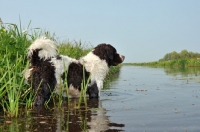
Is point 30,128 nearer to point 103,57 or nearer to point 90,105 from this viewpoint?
point 90,105

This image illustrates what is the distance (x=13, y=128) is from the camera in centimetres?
504

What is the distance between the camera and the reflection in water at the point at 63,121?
196 inches

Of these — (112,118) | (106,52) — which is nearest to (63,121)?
(112,118)

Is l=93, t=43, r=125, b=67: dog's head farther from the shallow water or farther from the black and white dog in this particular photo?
the shallow water

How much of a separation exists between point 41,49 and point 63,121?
2194 mm

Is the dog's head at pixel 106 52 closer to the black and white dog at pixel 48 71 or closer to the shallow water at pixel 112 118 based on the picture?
the black and white dog at pixel 48 71

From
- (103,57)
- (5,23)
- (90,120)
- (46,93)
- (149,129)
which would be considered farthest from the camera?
(103,57)

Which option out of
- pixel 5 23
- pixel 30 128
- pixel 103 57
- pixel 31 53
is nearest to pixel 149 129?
pixel 30 128

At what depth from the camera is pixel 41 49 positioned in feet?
23.4

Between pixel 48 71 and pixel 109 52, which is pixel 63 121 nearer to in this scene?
pixel 48 71

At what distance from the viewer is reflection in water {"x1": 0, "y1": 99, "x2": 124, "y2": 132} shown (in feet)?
16.4

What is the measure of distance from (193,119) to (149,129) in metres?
1.25

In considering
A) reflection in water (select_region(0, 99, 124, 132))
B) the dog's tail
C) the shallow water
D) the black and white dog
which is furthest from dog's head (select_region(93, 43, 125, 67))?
reflection in water (select_region(0, 99, 124, 132))

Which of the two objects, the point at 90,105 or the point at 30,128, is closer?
the point at 30,128
